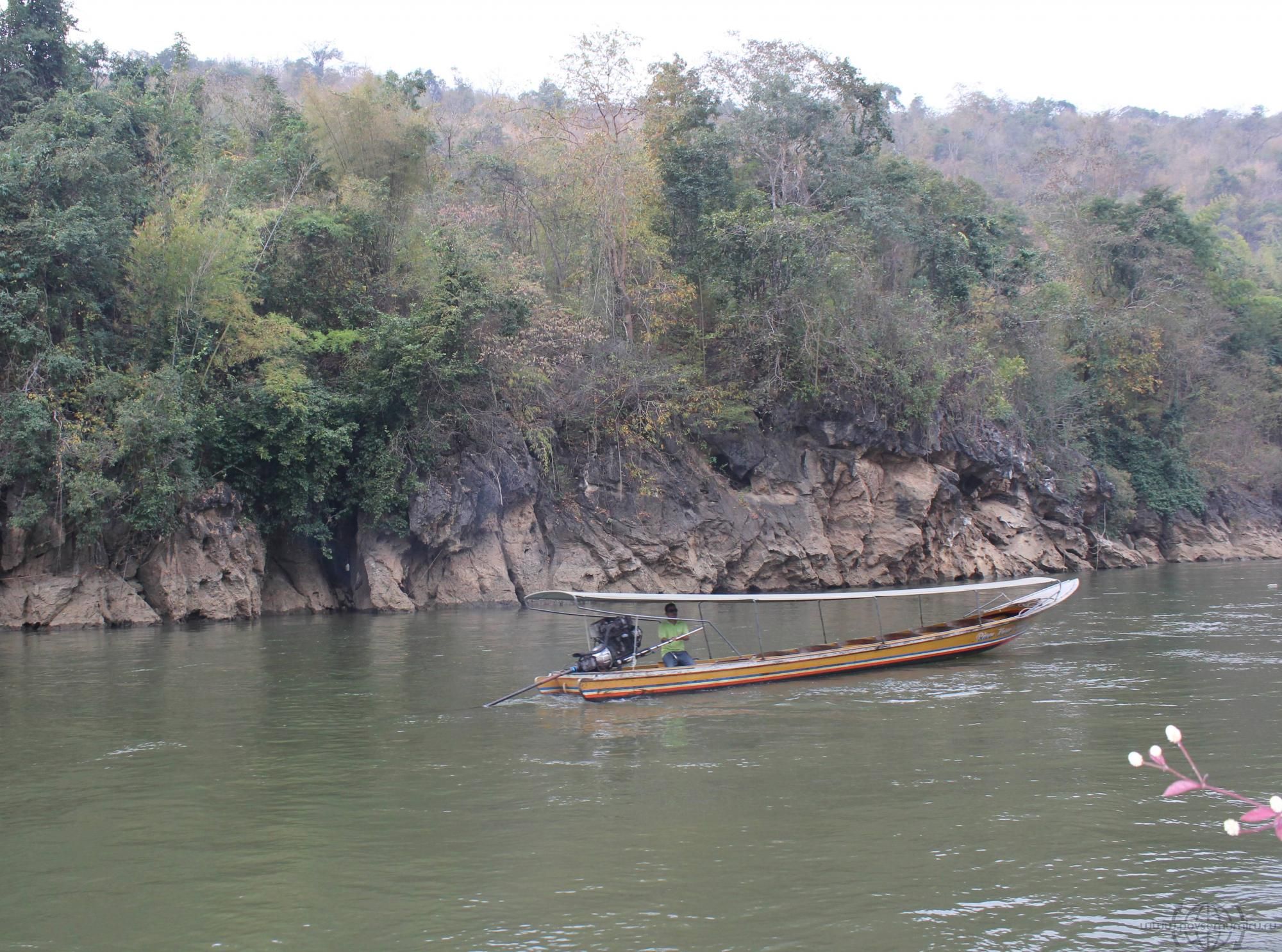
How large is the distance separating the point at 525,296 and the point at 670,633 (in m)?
15.2

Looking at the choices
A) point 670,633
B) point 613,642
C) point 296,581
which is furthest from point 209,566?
point 670,633

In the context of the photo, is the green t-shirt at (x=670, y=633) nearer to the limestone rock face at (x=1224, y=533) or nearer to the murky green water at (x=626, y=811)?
the murky green water at (x=626, y=811)

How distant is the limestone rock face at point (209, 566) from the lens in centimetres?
2509

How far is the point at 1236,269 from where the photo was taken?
56.3 metres

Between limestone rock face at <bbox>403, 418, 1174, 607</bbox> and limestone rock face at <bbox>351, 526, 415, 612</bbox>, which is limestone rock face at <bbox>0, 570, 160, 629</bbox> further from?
limestone rock face at <bbox>403, 418, 1174, 607</bbox>

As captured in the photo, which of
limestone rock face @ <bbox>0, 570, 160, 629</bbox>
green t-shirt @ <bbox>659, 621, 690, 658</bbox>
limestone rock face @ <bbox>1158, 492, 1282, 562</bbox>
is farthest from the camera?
limestone rock face @ <bbox>1158, 492, 1282, 562</bbox>

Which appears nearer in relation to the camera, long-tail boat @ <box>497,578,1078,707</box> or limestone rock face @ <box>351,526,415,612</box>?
long-tail boat @ <box>497,578,1078,707</box>

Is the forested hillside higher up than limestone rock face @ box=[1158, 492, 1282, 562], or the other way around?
the forested hillside

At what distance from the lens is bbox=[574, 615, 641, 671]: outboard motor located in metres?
15.1

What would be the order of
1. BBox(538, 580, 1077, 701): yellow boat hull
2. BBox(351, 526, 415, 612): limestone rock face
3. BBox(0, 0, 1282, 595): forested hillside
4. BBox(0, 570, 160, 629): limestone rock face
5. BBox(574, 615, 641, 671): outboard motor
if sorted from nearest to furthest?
BBox(538, 580, 1077, 701): yellow boat hull
BBox(574, 615, 641, 671): outboard motor
BBox(0, 570, 160, 629): limestone rock face
BBox(0, 0, 1282, 595): forested hillside
BBox(351, 526, 415, 612): limestone rock face

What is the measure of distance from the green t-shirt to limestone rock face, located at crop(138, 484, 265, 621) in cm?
1396

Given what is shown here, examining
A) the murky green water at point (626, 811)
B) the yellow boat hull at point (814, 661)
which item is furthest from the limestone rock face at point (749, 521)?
the yellow boat hull at point (814, 661)

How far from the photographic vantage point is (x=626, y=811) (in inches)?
376

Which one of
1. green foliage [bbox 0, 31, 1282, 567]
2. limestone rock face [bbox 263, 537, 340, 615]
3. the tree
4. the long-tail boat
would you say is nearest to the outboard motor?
the long-tail boat
